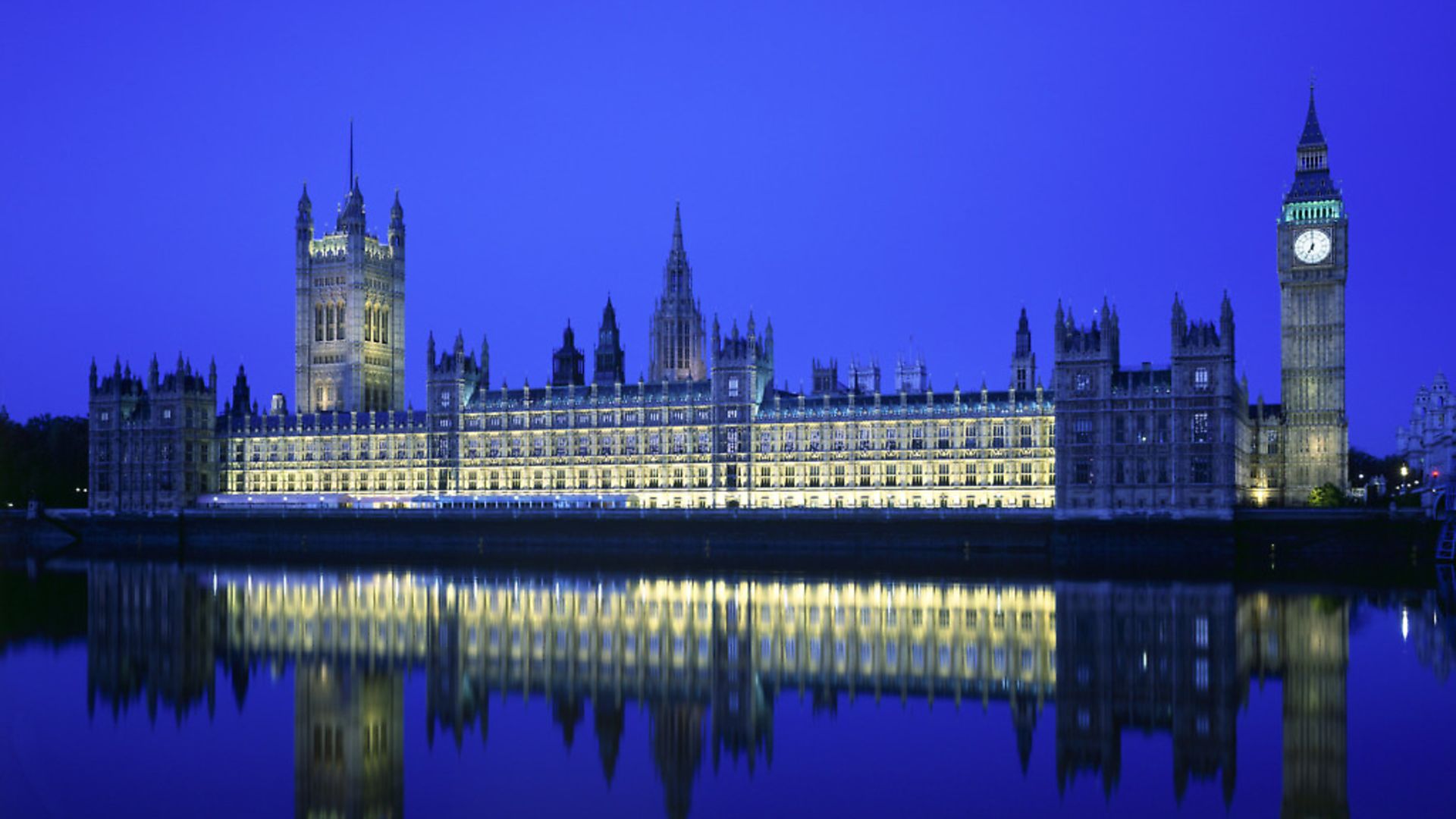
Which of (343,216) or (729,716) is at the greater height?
(343,216)

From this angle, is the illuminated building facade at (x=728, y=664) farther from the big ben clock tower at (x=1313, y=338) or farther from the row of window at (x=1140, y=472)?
the big ben clock tower at (x=1313, y=338)

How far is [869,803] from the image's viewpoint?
2736cm

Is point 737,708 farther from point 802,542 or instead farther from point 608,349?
point 608,349

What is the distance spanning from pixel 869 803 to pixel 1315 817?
781 centimetres

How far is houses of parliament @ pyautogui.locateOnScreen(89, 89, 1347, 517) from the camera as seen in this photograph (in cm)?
9719

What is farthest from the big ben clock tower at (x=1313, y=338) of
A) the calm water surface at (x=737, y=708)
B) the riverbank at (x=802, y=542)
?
the calm water surface at (x=737, y=708)

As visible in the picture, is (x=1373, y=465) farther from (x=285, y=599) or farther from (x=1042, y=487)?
(x=285, y=599)

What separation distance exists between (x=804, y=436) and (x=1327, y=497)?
37.5 meters

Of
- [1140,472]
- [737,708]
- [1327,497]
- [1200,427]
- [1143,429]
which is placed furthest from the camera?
[1327,497]

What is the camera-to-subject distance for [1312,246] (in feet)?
359

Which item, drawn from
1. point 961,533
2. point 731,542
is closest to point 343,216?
point 731,542

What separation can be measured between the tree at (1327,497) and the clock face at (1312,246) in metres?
17.9

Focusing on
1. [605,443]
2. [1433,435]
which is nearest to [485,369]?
[605,443]

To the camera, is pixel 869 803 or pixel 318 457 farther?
pixel 318 457
